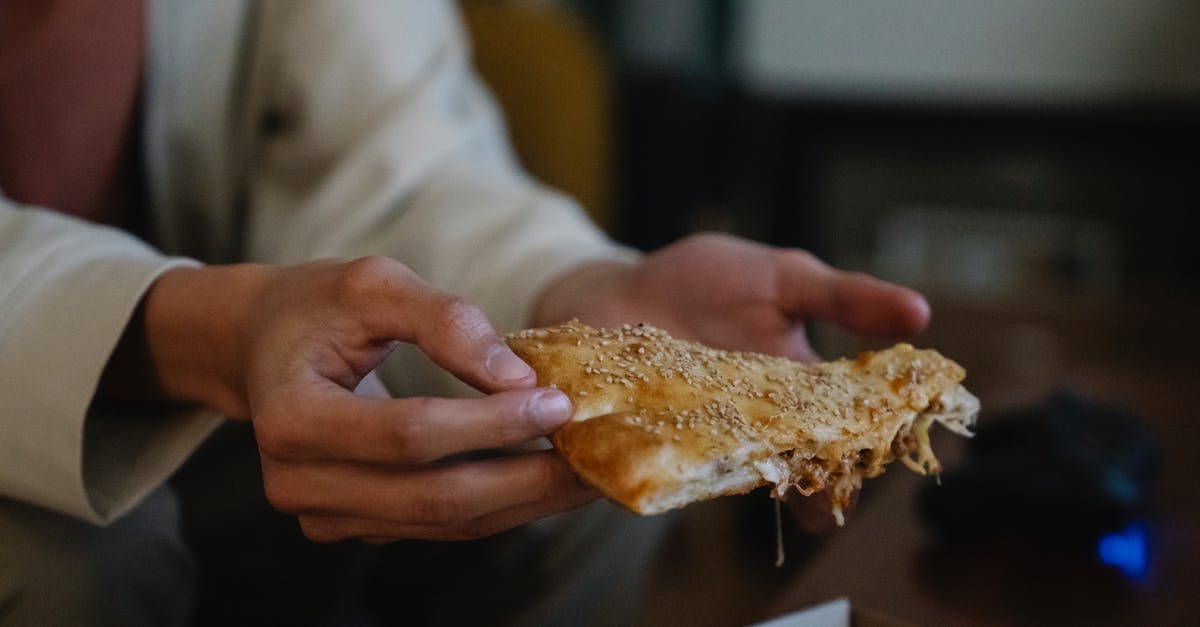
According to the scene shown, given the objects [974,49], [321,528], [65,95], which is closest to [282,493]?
[321,528]

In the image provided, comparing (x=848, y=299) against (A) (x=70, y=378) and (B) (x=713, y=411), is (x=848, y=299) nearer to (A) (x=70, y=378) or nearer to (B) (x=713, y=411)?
(B) (x=713, y=411)

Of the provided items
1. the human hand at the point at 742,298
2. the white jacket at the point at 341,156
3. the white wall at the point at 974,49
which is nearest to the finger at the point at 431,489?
the human hand at the point at 742,298

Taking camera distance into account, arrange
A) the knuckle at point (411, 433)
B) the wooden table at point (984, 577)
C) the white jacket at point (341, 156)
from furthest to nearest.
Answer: the white jacket at point (341, 156) < the wooden table at point (984, 577) < the knuckle at point (411, 433)

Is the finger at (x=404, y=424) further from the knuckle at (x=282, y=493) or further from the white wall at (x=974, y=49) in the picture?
the white wall at (x=974, y=49)

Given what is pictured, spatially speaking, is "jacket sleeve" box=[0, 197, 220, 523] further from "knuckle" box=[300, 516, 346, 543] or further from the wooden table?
the wooden table

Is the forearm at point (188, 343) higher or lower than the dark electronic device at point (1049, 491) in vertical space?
higher

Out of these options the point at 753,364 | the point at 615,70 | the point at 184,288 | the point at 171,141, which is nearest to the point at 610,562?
the point at 753,364
